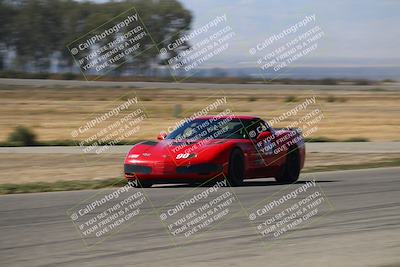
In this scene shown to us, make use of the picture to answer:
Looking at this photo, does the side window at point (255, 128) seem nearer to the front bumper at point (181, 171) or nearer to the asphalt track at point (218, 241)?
the front bumper at point (181, 171)

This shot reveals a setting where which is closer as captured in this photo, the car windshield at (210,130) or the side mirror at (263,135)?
the car windshield at (210,130)

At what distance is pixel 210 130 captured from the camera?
1556cm

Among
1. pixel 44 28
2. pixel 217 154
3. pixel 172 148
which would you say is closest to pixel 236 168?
pixel 217 154

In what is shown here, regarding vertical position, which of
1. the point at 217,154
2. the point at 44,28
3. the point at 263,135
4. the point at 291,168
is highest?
the point at 44,28

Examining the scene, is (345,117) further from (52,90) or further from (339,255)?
(339,255)

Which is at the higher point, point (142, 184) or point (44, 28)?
point (44, 28)

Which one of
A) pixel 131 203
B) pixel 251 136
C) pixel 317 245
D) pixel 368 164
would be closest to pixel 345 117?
pixel 368 164

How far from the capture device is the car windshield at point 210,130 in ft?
50.9

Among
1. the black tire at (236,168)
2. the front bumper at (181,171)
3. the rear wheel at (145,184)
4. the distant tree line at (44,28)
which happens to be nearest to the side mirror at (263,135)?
the black tire at (236,168)

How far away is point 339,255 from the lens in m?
8.21

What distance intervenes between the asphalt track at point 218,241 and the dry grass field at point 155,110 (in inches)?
736

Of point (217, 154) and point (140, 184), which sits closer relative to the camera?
point (217, 154)

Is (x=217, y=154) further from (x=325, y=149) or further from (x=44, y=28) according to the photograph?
(x=44, y=28)

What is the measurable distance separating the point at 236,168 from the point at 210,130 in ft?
2.93
